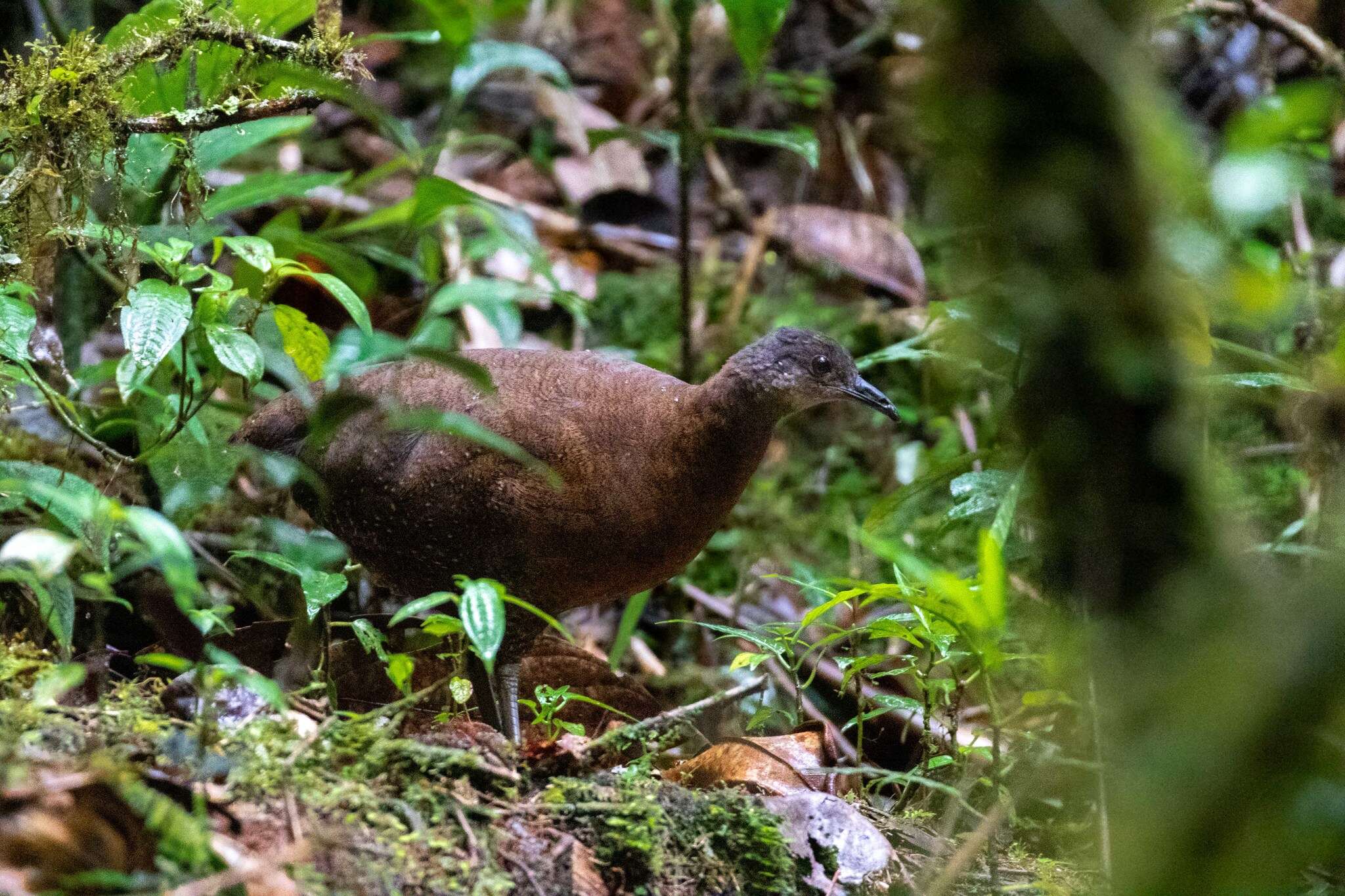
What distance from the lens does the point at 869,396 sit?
326 cm

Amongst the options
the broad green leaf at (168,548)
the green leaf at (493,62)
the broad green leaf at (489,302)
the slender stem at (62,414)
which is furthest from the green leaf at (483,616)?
the green leaf at (493,62)

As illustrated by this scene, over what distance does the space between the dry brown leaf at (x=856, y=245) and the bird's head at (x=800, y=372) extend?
222 centimetres

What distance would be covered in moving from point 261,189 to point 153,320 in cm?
132

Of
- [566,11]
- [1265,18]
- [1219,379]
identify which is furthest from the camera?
[566,11]

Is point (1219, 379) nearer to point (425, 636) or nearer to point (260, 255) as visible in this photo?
point (425, 636)

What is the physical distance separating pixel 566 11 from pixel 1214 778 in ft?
20.4

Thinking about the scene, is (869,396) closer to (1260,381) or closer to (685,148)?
(1260,381)

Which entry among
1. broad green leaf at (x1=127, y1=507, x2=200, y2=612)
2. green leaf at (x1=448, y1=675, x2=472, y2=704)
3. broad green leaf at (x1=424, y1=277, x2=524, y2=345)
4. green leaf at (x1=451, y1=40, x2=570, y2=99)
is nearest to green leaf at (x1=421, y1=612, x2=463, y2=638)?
green leaf at (x1=448, y1=675, x2=472, y2=704)

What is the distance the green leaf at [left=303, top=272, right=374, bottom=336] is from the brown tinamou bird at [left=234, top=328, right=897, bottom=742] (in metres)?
0.19

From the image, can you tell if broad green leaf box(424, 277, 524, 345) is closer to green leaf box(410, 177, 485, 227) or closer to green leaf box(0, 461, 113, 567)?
green leaf box(410, 177, 485, 227)

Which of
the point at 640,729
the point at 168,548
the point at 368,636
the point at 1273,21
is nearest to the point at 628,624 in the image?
the point at 368,636

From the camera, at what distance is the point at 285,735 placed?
1.88m

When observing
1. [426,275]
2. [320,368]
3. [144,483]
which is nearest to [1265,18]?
[426,275]

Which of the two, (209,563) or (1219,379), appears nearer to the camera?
(1219,379)
